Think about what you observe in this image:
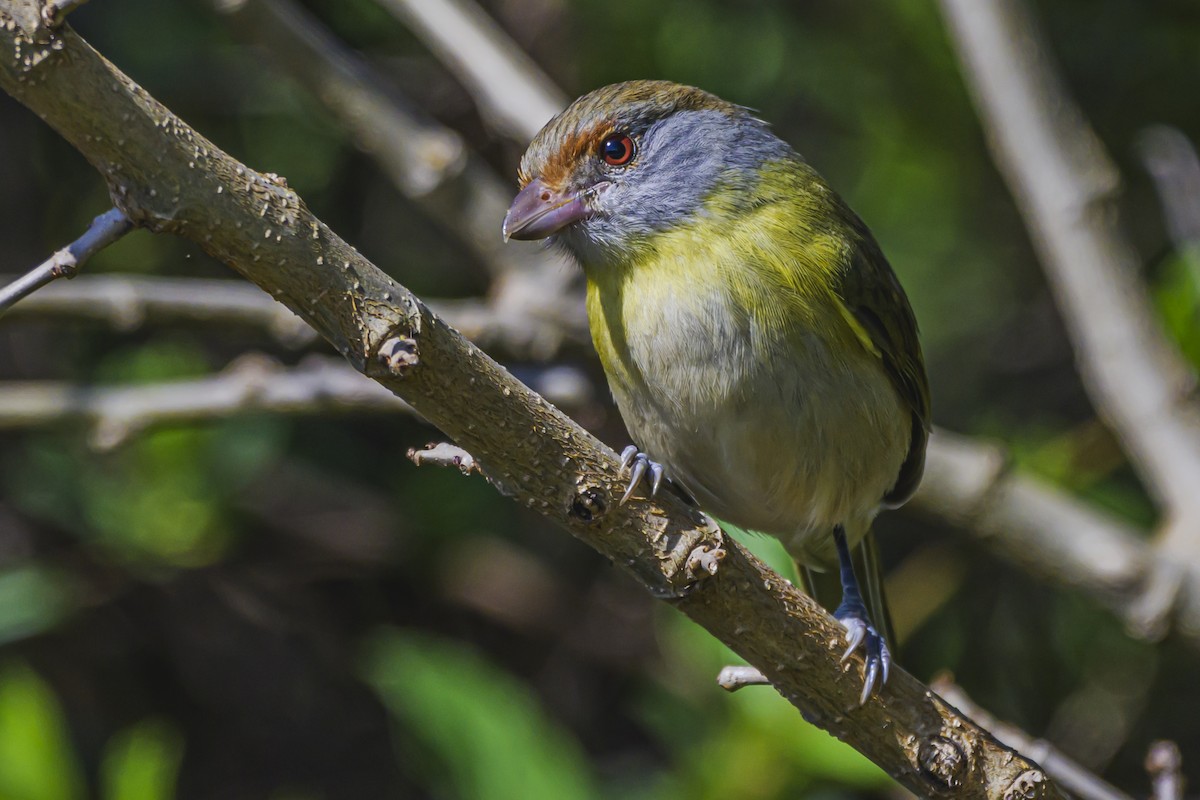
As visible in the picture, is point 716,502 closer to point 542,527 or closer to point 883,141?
point 542,527

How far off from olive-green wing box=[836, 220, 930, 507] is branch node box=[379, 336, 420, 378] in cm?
144

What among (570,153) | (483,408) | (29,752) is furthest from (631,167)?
(29,752)

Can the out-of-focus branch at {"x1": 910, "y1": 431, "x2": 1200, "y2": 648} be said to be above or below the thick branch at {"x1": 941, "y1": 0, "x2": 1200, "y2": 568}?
below

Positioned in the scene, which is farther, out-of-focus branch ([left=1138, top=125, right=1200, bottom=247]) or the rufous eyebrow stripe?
out-of-focus branch ([left=1138, top=125, right=1200, bottom=247])

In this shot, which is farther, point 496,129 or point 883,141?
point 883,141

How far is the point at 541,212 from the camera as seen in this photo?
3.06 meters

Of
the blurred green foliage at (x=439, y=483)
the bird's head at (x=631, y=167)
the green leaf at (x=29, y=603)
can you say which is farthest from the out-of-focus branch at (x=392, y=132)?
the green leaf at (x=29, y=603)

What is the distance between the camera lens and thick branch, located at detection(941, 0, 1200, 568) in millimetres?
3969

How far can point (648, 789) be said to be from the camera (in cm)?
411

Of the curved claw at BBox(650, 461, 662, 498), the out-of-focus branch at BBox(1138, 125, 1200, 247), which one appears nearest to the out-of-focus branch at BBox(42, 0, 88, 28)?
the curved claw at BBox(650, 461, 662, 498)

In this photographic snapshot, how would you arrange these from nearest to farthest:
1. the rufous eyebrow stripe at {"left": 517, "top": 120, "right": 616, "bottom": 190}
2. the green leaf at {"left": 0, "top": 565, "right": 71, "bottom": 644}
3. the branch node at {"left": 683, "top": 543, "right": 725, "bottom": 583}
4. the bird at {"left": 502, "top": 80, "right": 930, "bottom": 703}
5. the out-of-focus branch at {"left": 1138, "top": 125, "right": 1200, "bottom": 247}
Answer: the branch node at {"left": 683, "top": 543, "right": 725, "bottom": 583}
the bird at {"left": 502, "top": 80, "right": 930, "bottom": 703}
the rufous eyebrow stripe at {"left": 517, "top": 120, "right": 616, "bottom": 190}
the green leaf at {"left": 0, "top": 565, "right": 71, "bottom": 644}
the out-of-focus branch at {"left": 1138, "top": 125, "right": 1200, "bottom": 247}

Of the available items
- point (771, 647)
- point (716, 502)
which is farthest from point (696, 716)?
point (771, 647)

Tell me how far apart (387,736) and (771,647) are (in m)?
2.96

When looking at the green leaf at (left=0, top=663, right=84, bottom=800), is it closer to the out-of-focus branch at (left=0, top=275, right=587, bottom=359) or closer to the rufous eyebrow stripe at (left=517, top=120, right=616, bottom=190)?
the out-of-focus branch at (left=0, top=275, right=587, bottom=359)
